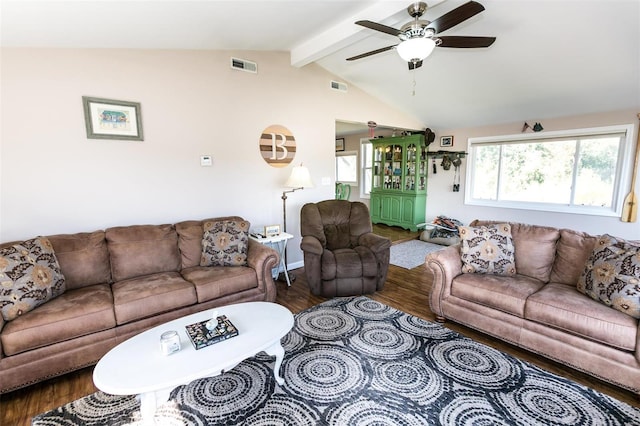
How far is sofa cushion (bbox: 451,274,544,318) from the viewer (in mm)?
2336

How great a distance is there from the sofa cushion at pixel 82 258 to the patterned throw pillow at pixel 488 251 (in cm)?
324

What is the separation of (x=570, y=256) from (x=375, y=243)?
5.67 feet

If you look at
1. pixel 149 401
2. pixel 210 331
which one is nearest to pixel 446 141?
pixel 210 331

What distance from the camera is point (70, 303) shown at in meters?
2.15

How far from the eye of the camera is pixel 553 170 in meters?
Answer: 5.04

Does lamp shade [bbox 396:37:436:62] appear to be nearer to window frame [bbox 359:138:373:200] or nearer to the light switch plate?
the light switch plate

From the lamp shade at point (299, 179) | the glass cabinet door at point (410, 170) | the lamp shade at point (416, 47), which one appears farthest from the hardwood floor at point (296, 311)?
the glass cabinet door at point (410, 170)

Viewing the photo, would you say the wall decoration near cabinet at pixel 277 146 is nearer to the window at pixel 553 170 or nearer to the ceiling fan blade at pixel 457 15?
the ceiling fan blade at pixel 457 15

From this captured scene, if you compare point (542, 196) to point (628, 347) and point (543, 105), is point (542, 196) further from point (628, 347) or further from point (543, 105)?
point (628, 347)

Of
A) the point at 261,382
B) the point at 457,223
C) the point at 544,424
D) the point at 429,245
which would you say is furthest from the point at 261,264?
the point at 457,223

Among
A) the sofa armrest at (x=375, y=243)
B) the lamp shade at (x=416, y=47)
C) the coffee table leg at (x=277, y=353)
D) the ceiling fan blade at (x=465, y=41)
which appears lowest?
the coffee table leg at (x=277, y=353)

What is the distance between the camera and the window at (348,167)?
8383 millimetres

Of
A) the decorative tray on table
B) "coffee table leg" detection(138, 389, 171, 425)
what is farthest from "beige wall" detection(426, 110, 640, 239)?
"coffee table leg" detection(138, 389, 171, 425)

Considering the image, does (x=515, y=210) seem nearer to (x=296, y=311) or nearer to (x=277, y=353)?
(x=296, y=311)
